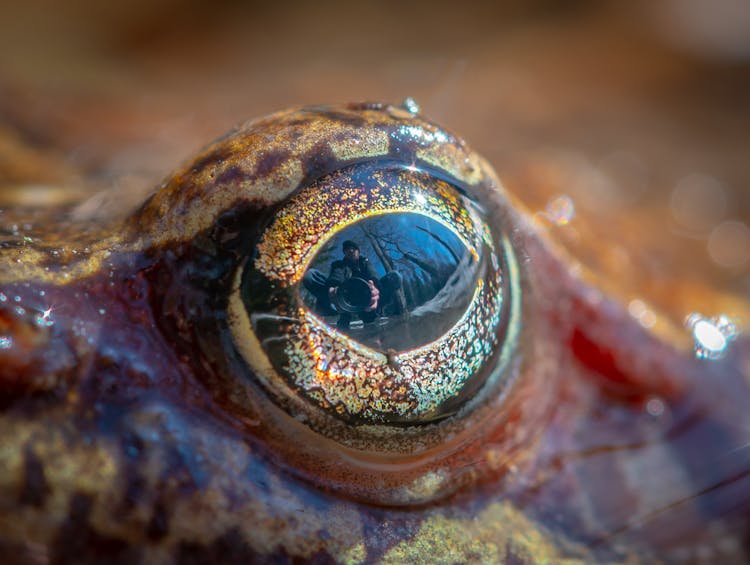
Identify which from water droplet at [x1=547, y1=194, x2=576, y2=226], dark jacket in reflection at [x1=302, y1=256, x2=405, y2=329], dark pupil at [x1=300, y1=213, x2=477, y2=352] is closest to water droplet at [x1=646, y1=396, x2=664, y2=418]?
water droplet at [x1=547, y1=194, x2=576, y2=226]

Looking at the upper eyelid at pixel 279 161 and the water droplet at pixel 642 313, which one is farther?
the water droplet at pixel 642 313

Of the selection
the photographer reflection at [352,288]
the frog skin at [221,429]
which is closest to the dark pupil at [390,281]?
the photographer reflection at [352,288]

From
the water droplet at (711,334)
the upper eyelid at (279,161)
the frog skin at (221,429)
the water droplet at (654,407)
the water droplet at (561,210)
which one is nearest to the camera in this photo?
the frog skin at (221,429)

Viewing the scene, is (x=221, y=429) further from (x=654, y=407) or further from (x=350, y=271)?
(x=654, y=407)

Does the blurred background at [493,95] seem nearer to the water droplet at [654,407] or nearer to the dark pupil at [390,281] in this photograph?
the water droplet at [654,407]

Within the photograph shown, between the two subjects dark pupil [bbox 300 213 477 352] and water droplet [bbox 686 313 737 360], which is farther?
water droplet [bbox 686 313 737 360]

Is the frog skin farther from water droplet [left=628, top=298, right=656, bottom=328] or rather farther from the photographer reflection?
water droplet [left=628, top=298, right=656, bottom=328]

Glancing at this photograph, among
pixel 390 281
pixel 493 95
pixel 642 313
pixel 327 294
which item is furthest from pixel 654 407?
pixel 493 95
